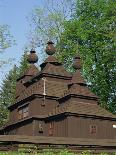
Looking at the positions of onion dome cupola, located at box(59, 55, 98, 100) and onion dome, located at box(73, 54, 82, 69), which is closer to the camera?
onion dome cupola, located at box(59, 55, 98, 100)

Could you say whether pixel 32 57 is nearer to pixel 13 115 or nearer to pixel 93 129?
pixel 13 115

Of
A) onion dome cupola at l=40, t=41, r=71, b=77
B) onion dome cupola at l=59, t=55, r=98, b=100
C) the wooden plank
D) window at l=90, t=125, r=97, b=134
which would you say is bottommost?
the wooden plank

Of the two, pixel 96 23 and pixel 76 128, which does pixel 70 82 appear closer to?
pixel 76 128

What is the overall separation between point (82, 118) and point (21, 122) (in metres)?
7.60

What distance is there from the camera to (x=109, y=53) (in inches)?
2052

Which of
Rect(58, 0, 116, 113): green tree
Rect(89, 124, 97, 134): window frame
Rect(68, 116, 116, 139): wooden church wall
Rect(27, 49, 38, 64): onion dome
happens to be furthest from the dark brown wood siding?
Rect(58, 0, 116, 113): green tree

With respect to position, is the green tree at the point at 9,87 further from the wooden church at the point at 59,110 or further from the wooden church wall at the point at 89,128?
the wooden church wall at the point at 89,128

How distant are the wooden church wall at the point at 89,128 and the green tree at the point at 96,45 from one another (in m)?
12.3

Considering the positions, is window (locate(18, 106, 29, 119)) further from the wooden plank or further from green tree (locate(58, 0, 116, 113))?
the wooden plank

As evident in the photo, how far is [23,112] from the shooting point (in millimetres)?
44281

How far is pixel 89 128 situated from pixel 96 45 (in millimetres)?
17940

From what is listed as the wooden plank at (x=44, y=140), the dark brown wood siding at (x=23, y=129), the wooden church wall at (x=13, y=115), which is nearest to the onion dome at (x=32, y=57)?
the wooden church wall at (x=13, y=115)

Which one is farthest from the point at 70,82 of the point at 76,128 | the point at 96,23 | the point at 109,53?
the point at 96,23

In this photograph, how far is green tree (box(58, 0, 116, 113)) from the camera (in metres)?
53.0
